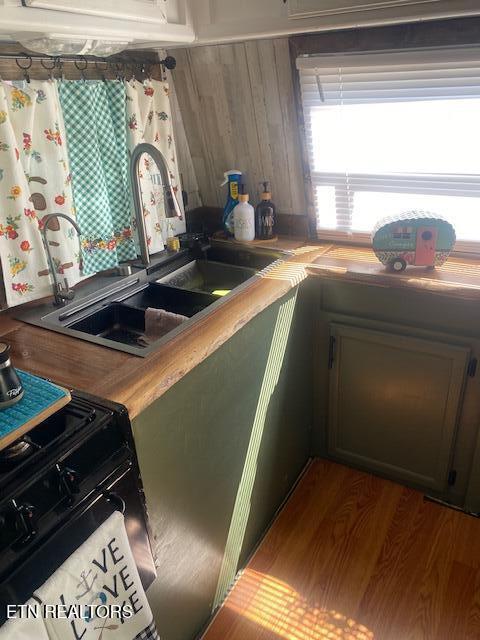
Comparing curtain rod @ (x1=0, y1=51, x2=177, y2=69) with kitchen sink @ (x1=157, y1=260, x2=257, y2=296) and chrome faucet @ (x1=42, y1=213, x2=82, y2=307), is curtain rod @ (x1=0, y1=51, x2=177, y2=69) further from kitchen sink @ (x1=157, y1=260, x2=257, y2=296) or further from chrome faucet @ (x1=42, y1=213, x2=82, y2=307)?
kitchen sink @ (x1=157, y1=260, x2=257, y2=296)

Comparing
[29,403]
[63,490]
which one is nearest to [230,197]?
[29,403]

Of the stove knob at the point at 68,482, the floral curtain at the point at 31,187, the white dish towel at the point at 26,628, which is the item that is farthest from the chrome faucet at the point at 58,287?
the white dish towel at the point at 26,628

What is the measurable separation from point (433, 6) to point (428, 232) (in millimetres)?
667

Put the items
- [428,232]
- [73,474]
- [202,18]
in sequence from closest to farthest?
[73,474]
[202,18]
[428,232]

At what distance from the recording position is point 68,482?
0.92m

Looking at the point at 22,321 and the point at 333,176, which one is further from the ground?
the point at 333,176

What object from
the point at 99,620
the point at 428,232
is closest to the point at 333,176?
the point at 428,232

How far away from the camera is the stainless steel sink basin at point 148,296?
146cm

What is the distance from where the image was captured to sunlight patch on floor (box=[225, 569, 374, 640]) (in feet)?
5.05

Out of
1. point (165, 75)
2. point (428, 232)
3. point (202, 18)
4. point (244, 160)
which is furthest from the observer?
point (244, 160)

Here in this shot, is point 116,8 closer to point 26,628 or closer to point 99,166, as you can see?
point 99,166

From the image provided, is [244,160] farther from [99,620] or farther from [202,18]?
[99,620]

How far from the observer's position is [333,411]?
2018 millimetres

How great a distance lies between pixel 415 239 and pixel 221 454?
983 mm
